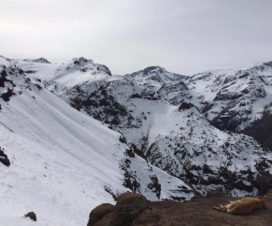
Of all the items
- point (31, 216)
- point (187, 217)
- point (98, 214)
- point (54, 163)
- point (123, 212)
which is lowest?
point (54, 163)

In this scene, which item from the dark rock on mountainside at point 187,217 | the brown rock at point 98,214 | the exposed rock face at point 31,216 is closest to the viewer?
the dark rock on mountainside at point 187,217

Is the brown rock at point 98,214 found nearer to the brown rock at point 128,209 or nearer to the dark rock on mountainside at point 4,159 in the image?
the brown rock at point 128,209

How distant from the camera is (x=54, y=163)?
1940 inches

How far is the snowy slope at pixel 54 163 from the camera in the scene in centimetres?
3056

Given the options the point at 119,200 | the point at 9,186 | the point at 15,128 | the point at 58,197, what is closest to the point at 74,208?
the point at 58,197

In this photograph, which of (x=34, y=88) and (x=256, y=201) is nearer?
(x=256, y=201)

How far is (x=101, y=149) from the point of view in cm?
8881

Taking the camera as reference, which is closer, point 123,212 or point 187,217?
point 187,217

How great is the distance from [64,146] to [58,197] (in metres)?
38.9

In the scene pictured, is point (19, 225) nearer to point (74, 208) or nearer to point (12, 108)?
point (74, 208)

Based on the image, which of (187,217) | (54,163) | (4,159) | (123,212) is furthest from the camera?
(54,163)

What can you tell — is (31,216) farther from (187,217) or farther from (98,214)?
(187,217)

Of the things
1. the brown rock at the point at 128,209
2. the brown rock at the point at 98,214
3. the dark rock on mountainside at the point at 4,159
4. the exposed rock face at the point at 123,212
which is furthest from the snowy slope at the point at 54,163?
the brown rock at the point at 128,209

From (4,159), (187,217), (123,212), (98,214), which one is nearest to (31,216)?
(98,214)
